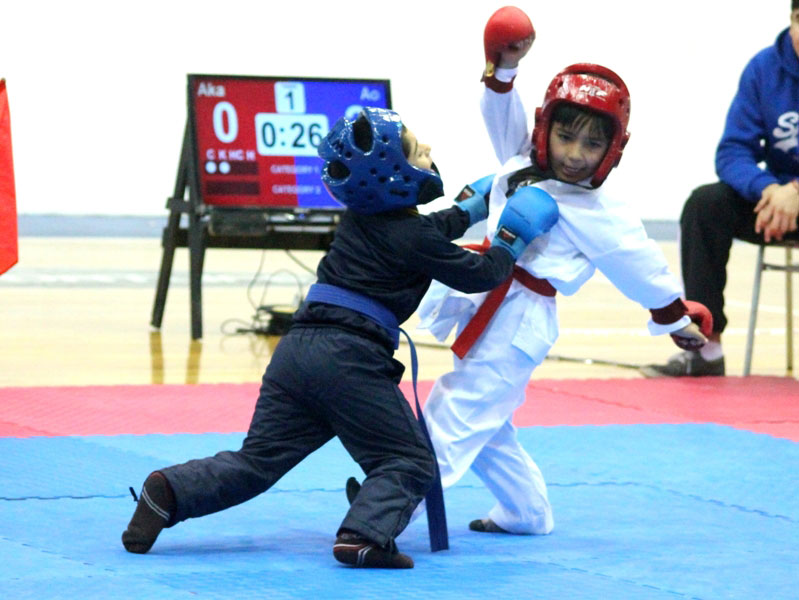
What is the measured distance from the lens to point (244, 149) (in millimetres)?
6312

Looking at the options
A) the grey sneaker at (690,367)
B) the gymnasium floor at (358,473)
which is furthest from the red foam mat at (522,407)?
the grey sneaker at (690,367)

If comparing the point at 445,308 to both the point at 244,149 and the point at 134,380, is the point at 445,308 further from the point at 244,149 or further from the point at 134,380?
the point at 244,149

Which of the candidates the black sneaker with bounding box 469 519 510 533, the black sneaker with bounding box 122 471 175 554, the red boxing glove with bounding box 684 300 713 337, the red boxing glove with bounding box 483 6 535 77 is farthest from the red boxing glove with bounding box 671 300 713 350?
the black sneaker with bounding box 122 471 175 554

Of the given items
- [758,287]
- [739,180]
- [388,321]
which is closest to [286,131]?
[739,180]

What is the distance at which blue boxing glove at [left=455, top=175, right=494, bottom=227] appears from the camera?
285 cm

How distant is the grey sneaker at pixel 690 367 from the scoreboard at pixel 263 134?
6.33 ft

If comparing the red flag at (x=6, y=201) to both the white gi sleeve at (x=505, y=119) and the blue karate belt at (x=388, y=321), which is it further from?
the white gi sleeve at (x=505, y=119)

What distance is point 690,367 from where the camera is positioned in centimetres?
542

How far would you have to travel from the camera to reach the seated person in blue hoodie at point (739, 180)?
17.4 feet

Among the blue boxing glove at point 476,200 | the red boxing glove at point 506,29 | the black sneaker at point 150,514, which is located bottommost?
the black sneaker at point 150,514

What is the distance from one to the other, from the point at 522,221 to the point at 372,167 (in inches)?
15.0

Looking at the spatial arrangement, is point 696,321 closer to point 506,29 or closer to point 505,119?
point 505,119

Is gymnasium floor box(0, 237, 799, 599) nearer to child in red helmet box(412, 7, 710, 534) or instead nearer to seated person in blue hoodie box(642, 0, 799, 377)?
child in red helmet box(412, 7, 710, 534)

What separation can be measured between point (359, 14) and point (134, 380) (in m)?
7.66
